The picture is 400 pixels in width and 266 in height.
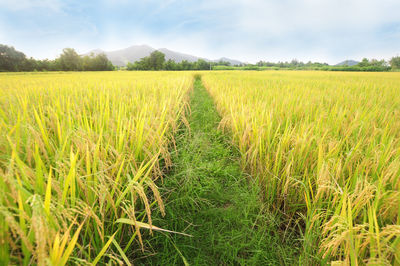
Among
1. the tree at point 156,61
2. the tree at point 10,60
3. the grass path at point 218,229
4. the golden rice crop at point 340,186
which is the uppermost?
the tree at point 156,61

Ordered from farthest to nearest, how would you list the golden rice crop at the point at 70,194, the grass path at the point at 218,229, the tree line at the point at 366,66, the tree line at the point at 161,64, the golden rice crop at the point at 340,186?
the tree line at the point at 161,64 < the tree line at the point at 366,66 < the grass path at the point at 218,229 < the golden rice crop at the point at 340,186 < the golden rice crop at the point at 70,194

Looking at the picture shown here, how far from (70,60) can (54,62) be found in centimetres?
285

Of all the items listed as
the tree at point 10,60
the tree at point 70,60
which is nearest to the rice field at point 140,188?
the tree at point 10,60

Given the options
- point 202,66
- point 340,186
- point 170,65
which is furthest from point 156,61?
point 340,186

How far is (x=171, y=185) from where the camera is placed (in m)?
1.38

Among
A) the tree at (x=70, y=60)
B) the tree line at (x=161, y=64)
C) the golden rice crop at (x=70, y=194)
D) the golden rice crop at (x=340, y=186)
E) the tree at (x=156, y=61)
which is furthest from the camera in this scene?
the tree at (x=156, y=61)

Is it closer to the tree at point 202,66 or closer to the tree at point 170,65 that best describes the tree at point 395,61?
the tree at point 202,66

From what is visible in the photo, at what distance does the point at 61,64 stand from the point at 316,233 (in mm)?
48960

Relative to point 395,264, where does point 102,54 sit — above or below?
above

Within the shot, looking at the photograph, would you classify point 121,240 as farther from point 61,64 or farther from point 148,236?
point 61,64

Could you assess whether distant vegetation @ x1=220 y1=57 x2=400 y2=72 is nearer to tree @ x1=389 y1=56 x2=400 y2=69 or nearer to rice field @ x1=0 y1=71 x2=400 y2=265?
tree @ x1=389 y1=56 x2=400 y2=69

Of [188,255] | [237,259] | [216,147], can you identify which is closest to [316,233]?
[237,259]

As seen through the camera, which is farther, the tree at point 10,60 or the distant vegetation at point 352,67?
the distant vegetation at point 352,67

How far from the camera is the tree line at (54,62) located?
100 feet
